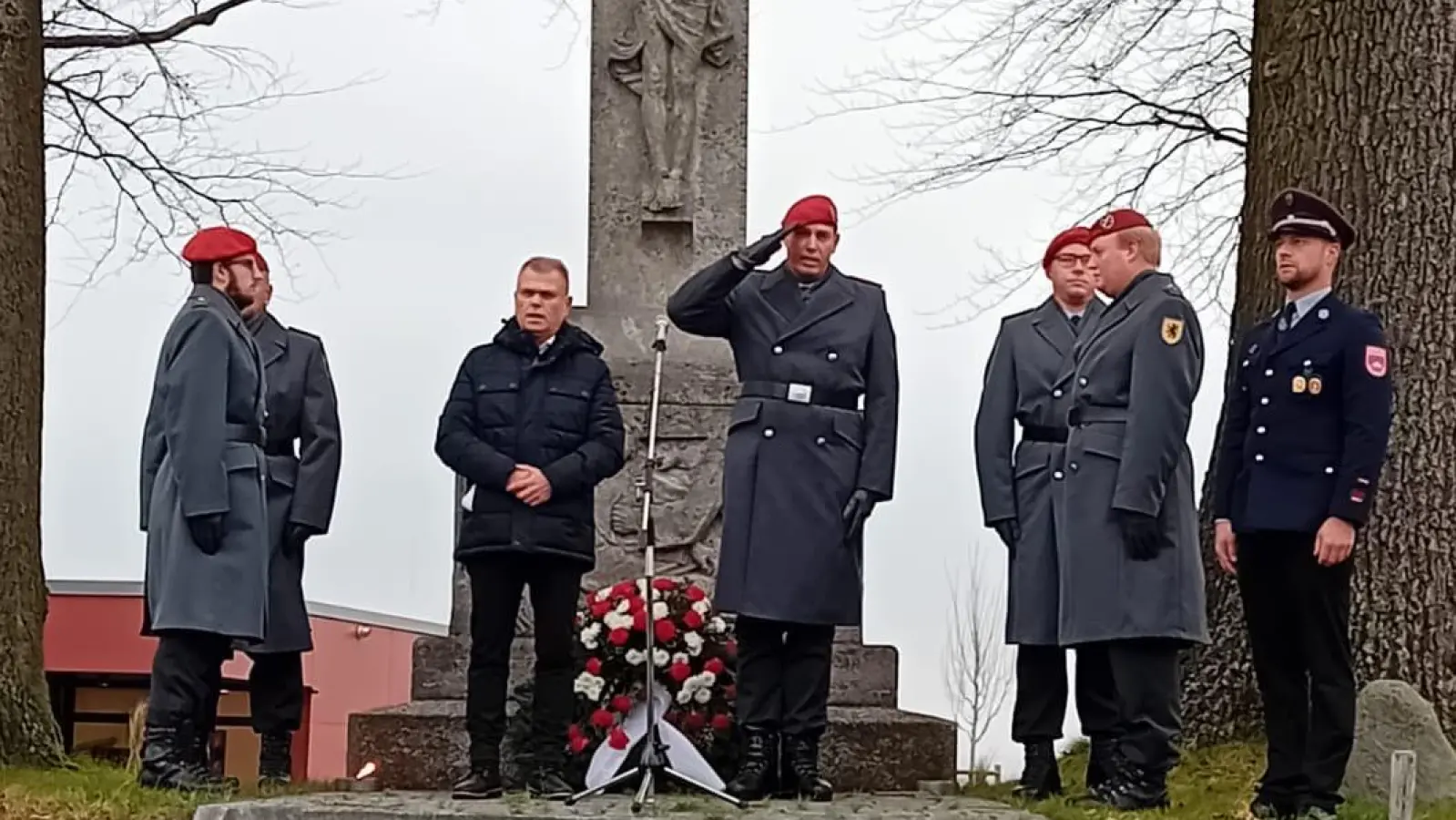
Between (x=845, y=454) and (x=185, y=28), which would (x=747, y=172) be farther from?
(x=185, y=28)

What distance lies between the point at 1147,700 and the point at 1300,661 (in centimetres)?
47

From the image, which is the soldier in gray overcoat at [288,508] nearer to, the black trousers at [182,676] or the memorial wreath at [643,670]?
the black trousers at [182,676]

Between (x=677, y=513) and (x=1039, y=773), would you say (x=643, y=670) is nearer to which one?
(x=677, y=513)

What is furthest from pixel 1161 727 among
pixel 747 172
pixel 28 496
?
pixel 28 496

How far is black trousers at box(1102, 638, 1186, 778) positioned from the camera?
6590 millimetres

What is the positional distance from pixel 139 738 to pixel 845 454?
3320 mm

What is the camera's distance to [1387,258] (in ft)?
27.2

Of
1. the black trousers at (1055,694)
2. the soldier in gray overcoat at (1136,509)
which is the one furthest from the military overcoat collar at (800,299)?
the black trousers at (1055,694)

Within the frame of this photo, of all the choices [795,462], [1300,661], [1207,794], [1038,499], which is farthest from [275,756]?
[1300,661]

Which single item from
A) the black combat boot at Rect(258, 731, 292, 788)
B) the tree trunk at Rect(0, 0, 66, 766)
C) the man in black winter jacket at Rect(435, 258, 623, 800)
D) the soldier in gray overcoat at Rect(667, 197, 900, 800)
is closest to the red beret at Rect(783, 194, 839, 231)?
the soldier in gray overcoat at Rect(667, 197, 900, 800)

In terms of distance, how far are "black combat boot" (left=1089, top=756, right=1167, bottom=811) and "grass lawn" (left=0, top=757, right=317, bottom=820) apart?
2.75 m

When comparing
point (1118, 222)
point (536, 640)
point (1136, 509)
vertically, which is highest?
point (1118, 222)

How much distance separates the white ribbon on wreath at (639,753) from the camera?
6816 mm

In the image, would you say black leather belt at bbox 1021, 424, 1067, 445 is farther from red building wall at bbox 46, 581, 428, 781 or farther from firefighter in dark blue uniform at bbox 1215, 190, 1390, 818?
red building wall at bbox 46, 581, 428, 781
